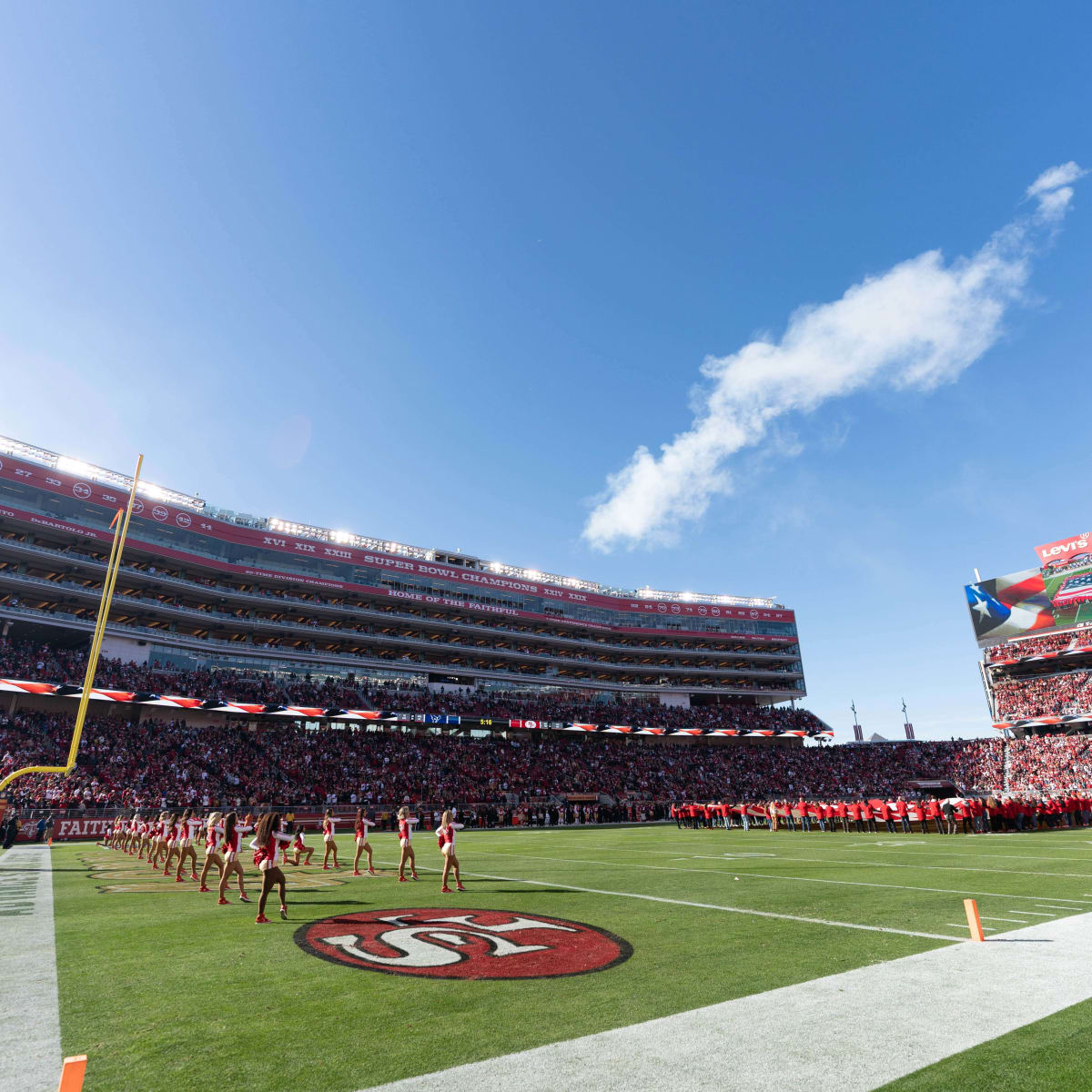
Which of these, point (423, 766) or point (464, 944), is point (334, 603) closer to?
point (423, 766)

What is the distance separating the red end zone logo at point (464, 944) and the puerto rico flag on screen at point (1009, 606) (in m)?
70.3

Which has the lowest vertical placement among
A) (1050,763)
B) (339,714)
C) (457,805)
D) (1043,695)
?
(457,805)

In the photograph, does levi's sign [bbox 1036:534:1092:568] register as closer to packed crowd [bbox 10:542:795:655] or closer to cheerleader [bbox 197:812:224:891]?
packed crowd [bbox 10:542:795:655]

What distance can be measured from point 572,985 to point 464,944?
2206 millimetres

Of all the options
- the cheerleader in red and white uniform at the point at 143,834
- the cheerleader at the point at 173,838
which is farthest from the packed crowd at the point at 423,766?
the cheerleader at the point at 173,838

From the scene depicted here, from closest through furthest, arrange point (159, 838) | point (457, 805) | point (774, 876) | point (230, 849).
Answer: point (230, 849) → point (774, 876) → point (159, 838) → point (457, 805)

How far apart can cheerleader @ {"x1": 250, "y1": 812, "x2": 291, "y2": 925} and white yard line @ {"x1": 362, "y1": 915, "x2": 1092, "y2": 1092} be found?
643 cm

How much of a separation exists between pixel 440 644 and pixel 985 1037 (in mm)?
60818

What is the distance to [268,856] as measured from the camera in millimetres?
9727

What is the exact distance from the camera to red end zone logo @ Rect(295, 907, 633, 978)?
682 centimetres

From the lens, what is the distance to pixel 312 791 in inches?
1526

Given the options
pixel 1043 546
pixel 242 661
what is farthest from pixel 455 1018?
pixel 1043 546

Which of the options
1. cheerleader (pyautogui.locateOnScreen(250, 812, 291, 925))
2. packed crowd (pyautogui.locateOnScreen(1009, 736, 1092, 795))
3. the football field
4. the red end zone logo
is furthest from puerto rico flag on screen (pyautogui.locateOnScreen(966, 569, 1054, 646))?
cheerleader (pyautogui.locateOnScreen(250, 812, 291, 925))

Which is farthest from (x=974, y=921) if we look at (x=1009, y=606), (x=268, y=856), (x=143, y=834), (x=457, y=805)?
(x=1009, y=606)
